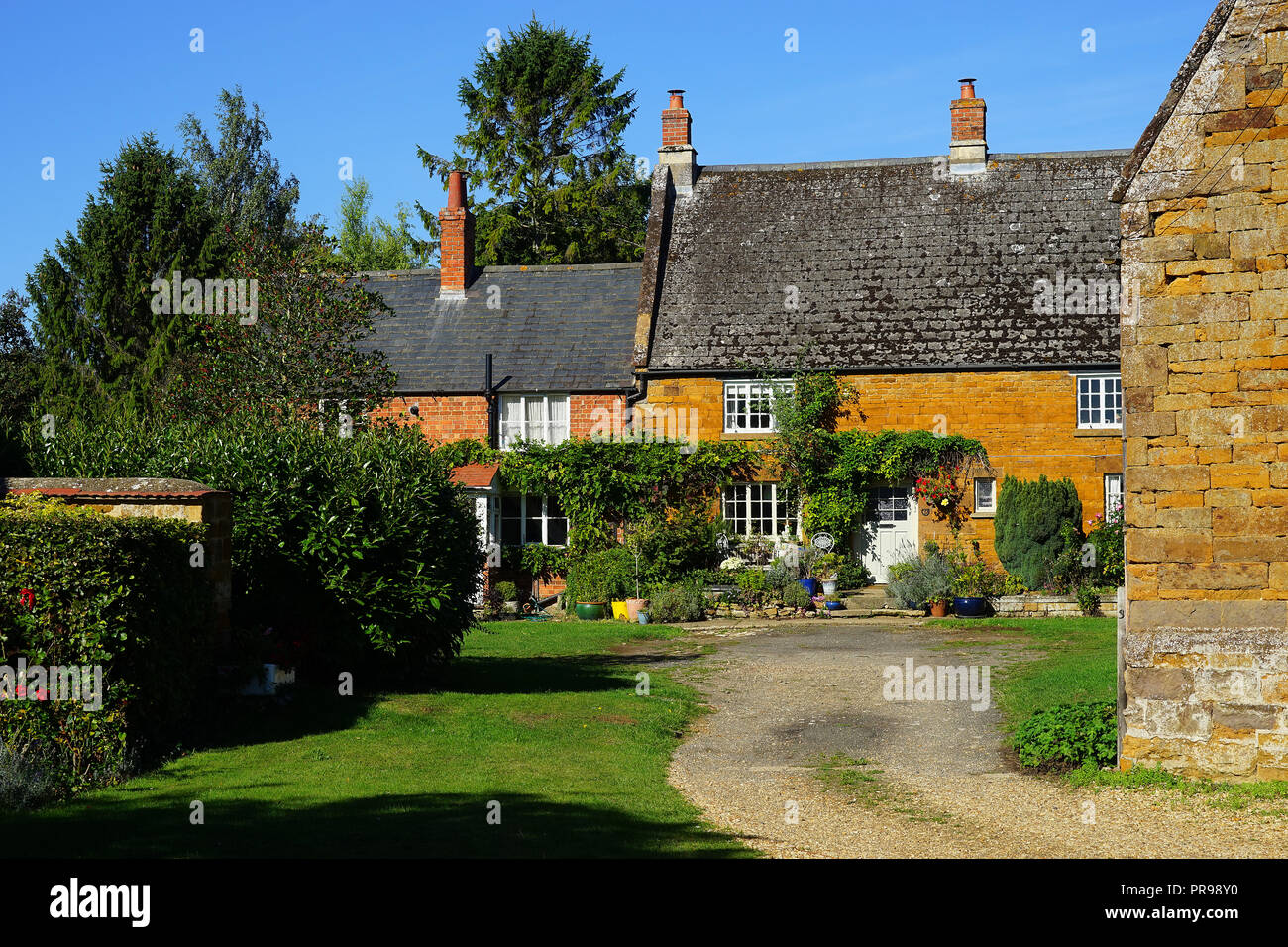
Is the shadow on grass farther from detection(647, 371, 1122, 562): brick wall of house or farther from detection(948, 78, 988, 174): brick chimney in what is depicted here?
detection(948, 78, 988, 174): brick chimney

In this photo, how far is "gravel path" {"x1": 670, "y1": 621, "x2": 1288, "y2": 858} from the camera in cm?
823

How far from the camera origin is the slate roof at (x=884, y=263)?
2580 cm

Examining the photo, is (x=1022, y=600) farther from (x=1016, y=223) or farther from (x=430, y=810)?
(x=430, y=810)

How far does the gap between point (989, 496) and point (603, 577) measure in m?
8.24

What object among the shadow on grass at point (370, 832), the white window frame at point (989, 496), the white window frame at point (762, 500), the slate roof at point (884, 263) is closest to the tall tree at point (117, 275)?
the slate roof at point (884, 263)

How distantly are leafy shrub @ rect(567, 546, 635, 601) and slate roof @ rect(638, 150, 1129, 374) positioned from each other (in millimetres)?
4302

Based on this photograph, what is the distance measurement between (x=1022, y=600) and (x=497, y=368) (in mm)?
12953

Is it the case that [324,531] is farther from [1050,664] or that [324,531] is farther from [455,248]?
[455,248]

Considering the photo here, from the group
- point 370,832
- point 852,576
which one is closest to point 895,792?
point 370,832

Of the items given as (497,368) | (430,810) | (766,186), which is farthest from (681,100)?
(430,810)

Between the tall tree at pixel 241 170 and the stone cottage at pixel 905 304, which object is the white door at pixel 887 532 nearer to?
the stone cottage at pixel 905 304

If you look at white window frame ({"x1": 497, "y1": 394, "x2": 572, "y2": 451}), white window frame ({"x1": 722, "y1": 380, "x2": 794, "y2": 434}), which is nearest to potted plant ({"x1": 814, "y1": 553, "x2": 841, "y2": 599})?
white window frame ({"x1": 722, "y1": 380, "x2": 794, "y2": 434})

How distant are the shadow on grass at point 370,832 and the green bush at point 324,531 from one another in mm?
3835

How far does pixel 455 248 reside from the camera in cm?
3095
